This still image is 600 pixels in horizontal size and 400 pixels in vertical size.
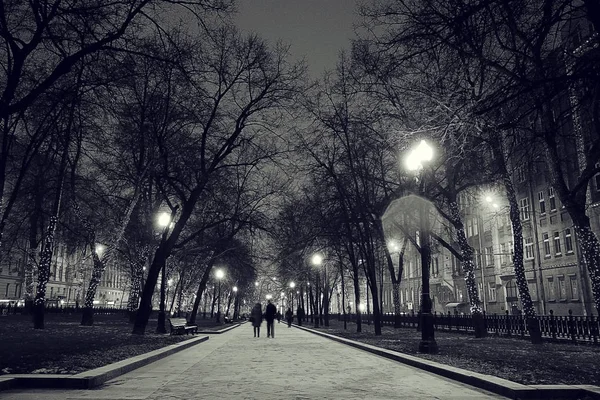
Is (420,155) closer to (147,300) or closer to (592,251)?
(592,251)

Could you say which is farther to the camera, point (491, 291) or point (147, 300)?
point (491, 291)

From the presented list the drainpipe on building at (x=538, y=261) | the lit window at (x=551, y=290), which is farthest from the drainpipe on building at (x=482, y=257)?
the lit window at (x=551, y=290)

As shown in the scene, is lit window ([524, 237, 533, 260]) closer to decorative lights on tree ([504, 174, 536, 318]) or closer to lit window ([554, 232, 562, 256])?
lit window ([554, 232, 562, 256])

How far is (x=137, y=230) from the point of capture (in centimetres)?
3200

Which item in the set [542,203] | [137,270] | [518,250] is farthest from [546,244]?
[137,270]

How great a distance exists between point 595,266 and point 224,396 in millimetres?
12363

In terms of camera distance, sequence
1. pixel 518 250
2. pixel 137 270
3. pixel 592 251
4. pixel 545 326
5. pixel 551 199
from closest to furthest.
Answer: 1. pixel 592 251
2. pixel 518 250
3. pixel 545 326
4. pixel 137 270
5. pixel 551 199

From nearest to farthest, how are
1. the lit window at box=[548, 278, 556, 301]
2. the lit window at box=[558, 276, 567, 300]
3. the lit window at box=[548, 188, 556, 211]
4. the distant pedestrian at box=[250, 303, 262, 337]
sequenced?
1. the distant pedestrian at box=[250, 303, 262, 337]
2. the lit window at box=[558, 276, 567, 300]
3. the lit window at box=[548, 278, 556, 301]
4. the lit window at box=[548, 188, 556, 211]

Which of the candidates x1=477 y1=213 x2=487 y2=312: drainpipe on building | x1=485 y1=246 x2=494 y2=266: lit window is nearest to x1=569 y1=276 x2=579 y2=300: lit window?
x1=477 y1=213 x2=487 y2=312: drainpipe on building

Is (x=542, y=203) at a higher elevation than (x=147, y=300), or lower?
higher

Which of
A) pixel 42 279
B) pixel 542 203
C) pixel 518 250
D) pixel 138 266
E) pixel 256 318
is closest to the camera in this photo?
pixel 518 250

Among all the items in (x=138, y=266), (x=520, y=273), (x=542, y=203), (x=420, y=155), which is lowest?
(x=520, y=273)

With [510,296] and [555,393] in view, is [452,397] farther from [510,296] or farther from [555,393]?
[510,296]

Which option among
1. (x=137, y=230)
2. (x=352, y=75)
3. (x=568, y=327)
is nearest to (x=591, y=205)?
(x=568, y=327)
